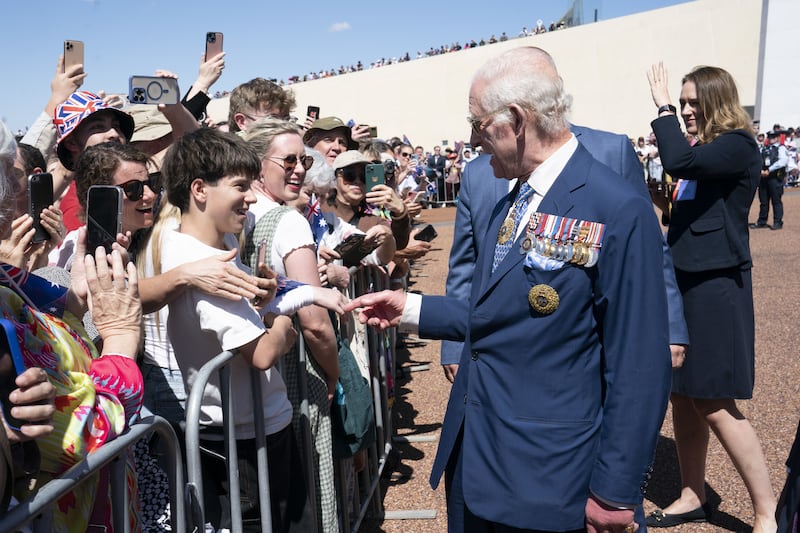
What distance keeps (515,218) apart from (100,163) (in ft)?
5.54

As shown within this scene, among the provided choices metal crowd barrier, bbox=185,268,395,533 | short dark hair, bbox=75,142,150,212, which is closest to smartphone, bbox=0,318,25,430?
metal crowd barrier, bbox=185,268,395,533

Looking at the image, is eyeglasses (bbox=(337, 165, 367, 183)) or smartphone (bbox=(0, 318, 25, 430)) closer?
smartphone (bbox=(0, 318, 25, 430))

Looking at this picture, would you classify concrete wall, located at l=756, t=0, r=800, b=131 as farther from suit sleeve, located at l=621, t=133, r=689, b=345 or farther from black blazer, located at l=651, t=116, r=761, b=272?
suit sleeve, located at l=621, t=133, r=689, b=345

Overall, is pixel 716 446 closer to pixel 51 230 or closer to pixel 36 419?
pixel 51 230

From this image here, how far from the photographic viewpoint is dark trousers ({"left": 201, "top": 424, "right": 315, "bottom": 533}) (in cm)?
265

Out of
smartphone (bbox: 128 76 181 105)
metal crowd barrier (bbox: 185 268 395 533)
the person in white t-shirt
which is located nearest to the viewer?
metal crowd barrier (bbox: 185 268 395 533)

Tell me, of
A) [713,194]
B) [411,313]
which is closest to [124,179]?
[411,313]

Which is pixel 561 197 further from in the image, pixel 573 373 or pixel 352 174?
pixel 352 174

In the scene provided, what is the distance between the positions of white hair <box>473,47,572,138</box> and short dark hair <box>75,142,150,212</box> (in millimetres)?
1539

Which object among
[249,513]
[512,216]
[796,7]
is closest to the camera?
[512,216]

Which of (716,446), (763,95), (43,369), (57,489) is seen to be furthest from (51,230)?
(763,95)

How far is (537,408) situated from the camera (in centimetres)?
219

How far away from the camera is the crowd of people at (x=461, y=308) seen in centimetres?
198

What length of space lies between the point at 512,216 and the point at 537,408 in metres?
0.62
